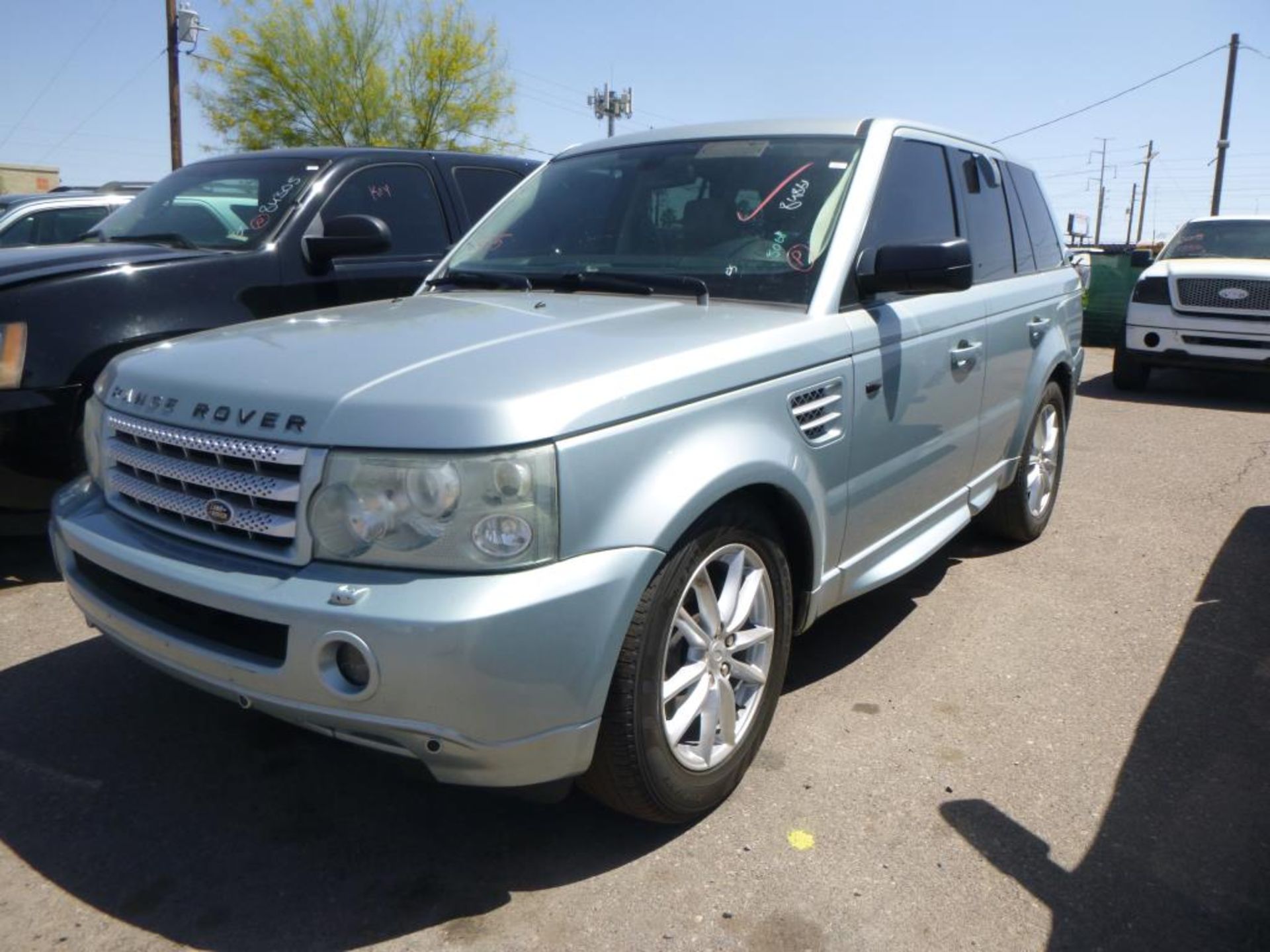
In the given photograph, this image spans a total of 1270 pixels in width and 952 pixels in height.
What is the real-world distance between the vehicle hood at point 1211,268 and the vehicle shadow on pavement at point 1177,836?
7461 millimetres

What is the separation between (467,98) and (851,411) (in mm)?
32791

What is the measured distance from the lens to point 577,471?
221 cm

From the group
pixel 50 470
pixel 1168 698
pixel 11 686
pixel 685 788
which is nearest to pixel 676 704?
pixel 685 788

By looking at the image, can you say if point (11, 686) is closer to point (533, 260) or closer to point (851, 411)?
point (533, 260)

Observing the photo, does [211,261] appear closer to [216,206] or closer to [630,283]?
[216,206]

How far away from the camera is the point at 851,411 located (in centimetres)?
312

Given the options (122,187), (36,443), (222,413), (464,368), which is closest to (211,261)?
(36,443)

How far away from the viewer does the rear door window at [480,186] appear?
6.19 metres

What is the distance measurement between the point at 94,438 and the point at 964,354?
9.62 feet

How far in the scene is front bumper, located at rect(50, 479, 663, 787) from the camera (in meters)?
2.08

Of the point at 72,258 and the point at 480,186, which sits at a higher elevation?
the point at 480,186

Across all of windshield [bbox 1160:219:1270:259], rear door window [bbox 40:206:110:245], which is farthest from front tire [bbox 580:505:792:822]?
windshield [bbox 1160:219:1270:259]

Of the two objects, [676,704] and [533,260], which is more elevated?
[533,260]

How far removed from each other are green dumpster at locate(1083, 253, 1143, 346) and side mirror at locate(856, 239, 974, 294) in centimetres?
1394
